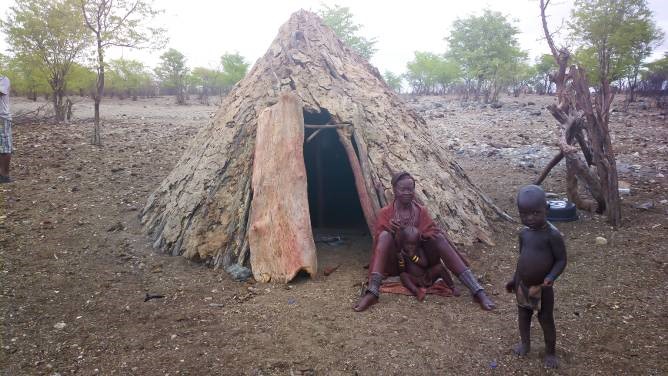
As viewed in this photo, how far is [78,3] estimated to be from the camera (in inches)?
388

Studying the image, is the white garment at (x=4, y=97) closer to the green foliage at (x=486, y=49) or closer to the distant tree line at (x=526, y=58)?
the distant tree line at (x=526, y=58)

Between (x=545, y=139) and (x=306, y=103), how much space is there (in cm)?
855

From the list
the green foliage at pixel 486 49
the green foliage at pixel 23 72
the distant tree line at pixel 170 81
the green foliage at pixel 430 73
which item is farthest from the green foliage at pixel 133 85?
the green foliage at pixel 430 73

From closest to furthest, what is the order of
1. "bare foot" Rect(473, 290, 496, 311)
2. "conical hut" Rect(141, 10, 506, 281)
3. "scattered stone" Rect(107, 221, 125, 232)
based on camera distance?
"bare foot" Rect(473, 290, 496, 311), "conical hut" Rect(141, 10, 506, 281), "scattered stone" Rect(107, 221, 125, 232)

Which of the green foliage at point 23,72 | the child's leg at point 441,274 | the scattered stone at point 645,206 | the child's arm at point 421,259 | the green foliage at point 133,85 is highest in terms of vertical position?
the green foliage at point 133,85

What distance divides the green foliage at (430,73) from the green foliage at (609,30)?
10769 mm

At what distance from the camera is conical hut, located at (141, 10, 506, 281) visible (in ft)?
14.2

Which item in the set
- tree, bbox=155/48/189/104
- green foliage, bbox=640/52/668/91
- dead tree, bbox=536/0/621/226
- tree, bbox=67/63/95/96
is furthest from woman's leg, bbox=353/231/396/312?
tree, bbox=155/48/189/104

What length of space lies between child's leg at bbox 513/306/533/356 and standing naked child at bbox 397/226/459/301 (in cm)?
96

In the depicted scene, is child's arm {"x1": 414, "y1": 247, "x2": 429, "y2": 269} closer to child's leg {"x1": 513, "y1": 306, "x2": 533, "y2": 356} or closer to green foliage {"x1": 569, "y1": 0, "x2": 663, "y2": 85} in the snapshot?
child's leg {"x1": 513, "y1": 306, "x2": 533, "y2": 356}

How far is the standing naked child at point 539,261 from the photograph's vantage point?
8.53ft

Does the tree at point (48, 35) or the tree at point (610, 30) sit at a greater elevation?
the tree at point (610, 30)

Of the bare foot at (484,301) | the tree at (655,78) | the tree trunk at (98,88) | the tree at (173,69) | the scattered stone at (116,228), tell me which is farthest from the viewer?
the tree at (173,69)

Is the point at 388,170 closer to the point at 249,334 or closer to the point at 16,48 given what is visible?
the point at 249,334
